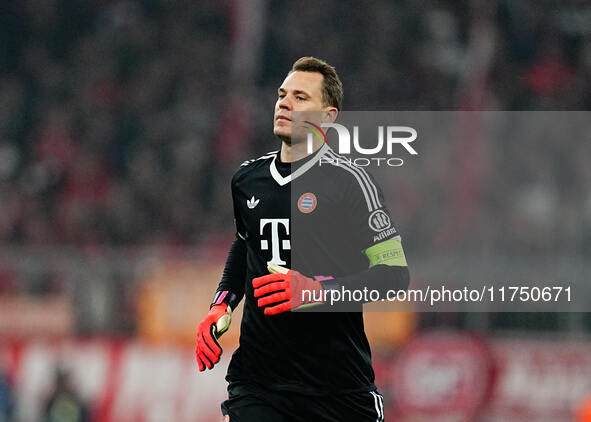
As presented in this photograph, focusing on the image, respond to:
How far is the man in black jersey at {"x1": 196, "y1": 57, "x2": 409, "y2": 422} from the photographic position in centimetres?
480

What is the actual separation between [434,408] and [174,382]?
2766 millimetres

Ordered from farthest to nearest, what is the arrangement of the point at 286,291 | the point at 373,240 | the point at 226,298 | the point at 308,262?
the point at 226,298 < the point at 308,262 < the point at 373,240 < the point at 286,291

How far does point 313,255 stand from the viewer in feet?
16.1

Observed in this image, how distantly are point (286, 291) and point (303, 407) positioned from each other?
63 centimetres

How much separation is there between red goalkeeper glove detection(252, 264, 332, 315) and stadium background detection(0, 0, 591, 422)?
5758mm

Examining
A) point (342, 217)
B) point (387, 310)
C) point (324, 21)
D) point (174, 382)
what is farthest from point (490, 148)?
point (342, 217)

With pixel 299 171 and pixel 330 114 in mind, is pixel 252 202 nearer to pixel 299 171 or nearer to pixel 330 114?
pixel 299 171

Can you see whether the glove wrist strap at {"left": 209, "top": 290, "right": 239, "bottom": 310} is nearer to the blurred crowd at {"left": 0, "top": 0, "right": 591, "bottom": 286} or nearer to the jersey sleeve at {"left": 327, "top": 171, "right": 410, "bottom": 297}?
the jersey sleeve at {"left": 327, "top": 171, "right": 410, "bottom": 297}

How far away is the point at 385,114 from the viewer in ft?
42.2

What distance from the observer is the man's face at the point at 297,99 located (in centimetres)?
488

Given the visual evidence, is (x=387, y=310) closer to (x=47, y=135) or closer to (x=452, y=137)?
(x=452, y=137)

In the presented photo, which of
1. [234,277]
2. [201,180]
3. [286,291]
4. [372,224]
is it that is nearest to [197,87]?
[201,180]

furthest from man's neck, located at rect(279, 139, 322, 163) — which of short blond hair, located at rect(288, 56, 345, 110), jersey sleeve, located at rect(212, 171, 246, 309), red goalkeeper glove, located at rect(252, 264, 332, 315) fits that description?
red goalkeeper glove, located at rect(252, 264, 332, 315)

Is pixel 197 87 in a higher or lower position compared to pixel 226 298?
higher
